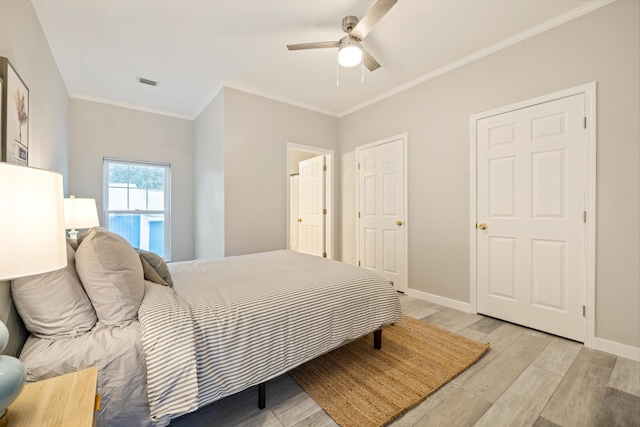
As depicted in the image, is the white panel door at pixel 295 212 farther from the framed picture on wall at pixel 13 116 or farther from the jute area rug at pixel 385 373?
the framed picture on wall at pixel 13 116

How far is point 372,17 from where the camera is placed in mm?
1880

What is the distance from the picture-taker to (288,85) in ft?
Answer: 11.3

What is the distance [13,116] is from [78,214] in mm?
1344

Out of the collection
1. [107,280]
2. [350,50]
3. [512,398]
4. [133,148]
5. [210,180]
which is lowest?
[512,398]

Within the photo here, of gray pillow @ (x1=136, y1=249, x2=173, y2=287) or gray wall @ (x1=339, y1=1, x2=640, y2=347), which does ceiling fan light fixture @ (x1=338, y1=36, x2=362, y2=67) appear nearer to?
gray wall @ (x1=339, y1=1, x2=640, y2=347)

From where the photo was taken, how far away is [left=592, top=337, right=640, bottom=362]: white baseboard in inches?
76.2

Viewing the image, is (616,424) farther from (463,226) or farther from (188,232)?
(188,232)

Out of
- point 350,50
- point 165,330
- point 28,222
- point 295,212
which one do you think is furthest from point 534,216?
point 295,212

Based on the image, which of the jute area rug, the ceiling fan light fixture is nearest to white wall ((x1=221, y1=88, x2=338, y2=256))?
the ceiling fan light fixture

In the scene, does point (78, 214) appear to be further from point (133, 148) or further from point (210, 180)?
point (133, 148)

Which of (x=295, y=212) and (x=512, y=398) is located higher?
(x=295, y=212)

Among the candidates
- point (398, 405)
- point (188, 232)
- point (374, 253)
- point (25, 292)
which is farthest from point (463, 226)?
point (188, 232)

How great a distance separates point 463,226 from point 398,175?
1044 mm

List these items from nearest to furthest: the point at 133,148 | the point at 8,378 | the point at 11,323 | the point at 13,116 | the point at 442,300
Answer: the point at 8,378 < the point at 11,323 < the point at 13,116 < the point at 442,300 < the point at 133,148
